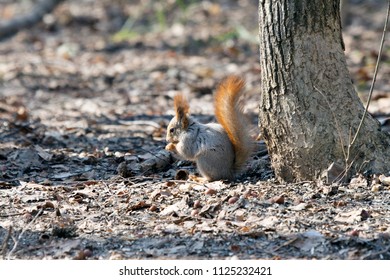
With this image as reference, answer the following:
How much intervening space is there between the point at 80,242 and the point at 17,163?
1982 millimetres

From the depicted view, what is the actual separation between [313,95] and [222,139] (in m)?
0.80

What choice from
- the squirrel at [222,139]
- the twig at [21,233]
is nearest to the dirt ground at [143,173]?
the twig at [21,233]

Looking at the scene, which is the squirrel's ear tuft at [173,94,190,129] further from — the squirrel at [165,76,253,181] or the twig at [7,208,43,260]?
the twig at [7,208,43,260]

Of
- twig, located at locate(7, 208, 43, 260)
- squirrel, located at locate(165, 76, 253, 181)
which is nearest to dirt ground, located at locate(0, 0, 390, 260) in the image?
twig, located at locate(7, 208, 43, 260)

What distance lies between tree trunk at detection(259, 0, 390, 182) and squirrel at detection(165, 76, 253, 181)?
0.33 m

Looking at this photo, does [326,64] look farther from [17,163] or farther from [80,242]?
[17,163]

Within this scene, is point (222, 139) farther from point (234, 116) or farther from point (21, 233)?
point (21, 233)

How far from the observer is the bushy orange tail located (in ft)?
16.2

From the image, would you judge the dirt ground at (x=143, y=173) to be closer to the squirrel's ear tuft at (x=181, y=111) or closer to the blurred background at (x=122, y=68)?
the blurred background at (x=122, y=68)

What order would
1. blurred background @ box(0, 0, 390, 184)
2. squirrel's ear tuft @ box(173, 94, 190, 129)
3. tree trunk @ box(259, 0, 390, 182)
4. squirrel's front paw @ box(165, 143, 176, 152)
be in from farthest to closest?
blurred background @ box(0, 0, 390, 184)
squirrel's front paw @ box(165, 143, 176, 152)
squirrel's ear tuft @ box(173, 94, 190, 129)
tree trunk @ box(259, 0, 390, 182)

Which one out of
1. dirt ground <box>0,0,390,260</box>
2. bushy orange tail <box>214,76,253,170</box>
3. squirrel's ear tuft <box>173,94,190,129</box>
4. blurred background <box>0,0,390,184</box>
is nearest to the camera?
dirt ground <box>0,0,390,260</box>

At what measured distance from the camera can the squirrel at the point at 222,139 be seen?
497 cm

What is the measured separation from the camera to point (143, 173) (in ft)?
17.8

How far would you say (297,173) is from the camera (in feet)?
15.5
